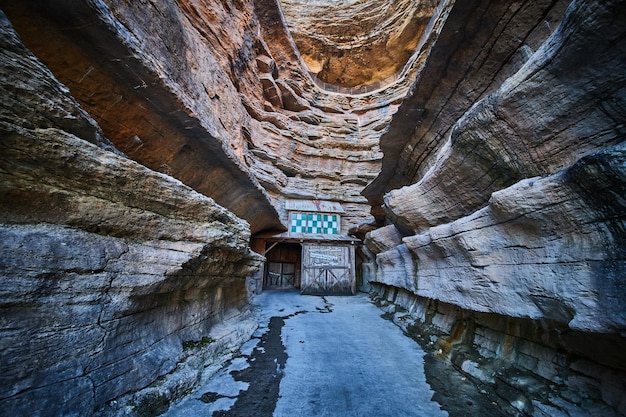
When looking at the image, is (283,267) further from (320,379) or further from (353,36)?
(353,36)

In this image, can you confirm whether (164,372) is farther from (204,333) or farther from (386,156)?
(386,156)

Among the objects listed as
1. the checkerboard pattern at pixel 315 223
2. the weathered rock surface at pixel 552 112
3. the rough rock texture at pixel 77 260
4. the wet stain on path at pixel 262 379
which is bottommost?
the wet stain on path at pixel 262 379

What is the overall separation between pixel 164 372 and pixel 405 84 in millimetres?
22546

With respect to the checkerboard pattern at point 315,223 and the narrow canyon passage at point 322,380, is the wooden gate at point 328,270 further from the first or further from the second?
the narrow canyon passage at point 322,380

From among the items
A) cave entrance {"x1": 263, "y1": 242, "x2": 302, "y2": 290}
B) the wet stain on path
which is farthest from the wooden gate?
the wet stain on path

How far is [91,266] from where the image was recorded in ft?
7.32

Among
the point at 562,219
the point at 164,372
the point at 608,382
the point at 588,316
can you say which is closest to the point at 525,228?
the point at 562,219

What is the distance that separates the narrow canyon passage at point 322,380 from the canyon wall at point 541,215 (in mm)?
830

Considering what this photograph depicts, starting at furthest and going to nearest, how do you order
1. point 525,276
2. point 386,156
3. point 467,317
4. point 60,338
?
point 386,156, point 467,317, point 525,276, point 60,338

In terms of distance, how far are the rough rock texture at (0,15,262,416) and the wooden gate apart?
1029cm

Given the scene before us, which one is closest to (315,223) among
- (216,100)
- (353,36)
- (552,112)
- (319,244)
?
(319,244)

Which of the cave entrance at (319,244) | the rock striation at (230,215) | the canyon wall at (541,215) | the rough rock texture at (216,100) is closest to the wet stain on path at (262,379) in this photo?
the rock striation at (230,215)

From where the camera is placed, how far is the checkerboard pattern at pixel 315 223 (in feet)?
49.4

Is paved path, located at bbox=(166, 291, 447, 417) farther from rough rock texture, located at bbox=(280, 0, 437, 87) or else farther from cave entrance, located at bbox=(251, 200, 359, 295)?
rough rock texture, located at bbox=(280, 0, 437, 87)
